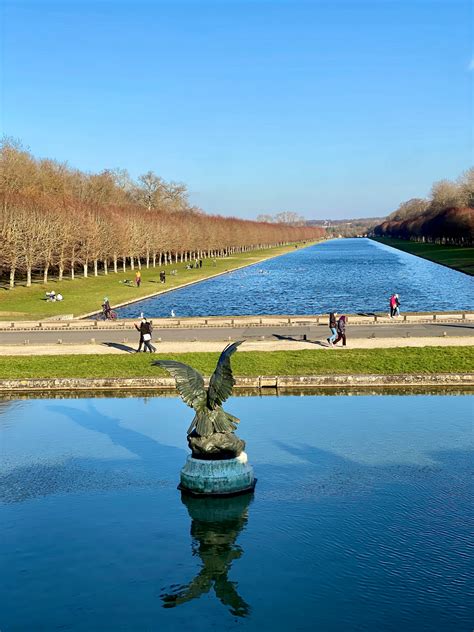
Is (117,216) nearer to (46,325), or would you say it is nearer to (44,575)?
(46,325)

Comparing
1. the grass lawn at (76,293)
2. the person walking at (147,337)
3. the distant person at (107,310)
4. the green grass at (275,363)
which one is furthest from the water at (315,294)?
the green grass at (275,363)

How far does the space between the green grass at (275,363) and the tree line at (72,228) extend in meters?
42.2

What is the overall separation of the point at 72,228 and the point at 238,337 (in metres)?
53.0

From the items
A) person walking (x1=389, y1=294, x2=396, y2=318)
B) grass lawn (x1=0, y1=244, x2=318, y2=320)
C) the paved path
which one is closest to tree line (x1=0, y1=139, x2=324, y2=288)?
grass lawn (x1=0, y1=244, x2=318, y2=320)

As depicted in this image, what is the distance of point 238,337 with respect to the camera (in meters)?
41.8

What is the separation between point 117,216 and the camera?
11350cm

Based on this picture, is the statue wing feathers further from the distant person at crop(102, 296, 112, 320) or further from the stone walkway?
the distant person at crop(102, 296, 112, 320)

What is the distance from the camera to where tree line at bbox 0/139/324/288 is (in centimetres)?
7881

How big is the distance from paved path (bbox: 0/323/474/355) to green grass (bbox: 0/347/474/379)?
1.88 m

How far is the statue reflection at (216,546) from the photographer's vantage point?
14.2 meters

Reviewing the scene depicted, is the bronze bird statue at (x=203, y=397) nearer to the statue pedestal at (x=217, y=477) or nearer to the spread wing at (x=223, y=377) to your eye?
the spread wing at (x=223, y=377)

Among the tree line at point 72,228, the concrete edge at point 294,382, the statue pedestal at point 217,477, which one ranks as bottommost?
the statue pedestal at point 217,477

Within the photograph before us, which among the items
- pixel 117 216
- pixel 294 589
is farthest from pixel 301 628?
pixel 117 216

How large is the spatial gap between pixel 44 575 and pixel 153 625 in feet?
10.2
